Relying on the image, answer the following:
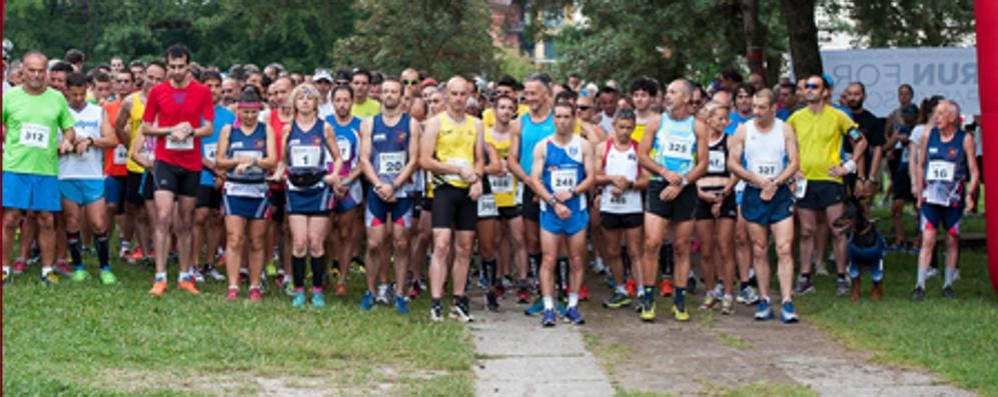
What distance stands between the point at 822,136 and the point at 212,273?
5484mm

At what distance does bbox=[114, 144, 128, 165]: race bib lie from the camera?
51.2 ft

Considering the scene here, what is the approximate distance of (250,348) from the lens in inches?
415

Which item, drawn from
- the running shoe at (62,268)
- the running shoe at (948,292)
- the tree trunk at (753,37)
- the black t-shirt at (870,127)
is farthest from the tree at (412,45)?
the running shoe at (948,292)

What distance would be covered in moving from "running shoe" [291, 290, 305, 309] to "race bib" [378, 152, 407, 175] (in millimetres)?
1130

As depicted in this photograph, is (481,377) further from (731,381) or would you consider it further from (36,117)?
(36,117)

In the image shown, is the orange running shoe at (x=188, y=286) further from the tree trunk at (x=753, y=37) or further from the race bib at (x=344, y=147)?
the tree trunk at (x=753, y=37)

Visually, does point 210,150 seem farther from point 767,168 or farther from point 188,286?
point 767,168

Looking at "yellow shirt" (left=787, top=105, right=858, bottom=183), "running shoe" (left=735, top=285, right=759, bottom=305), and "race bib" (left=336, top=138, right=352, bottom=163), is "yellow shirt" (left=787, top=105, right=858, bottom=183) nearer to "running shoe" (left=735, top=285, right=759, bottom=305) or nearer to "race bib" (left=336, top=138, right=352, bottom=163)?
"running shoe" (left=735, top=285, right=759, bottom=305)

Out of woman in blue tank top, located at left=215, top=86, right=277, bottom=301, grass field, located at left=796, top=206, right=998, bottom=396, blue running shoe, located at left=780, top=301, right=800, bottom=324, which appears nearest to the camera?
grass field, located at left=796, top=206, right=998, bottom=396

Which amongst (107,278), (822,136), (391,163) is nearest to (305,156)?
(391,163)

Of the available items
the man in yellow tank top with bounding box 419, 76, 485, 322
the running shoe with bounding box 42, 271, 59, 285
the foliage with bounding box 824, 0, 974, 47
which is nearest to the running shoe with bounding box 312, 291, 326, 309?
the man in yellow tank top with bounding box 419, 76, 485, 322

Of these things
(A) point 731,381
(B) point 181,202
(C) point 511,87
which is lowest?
(A) point 731,381

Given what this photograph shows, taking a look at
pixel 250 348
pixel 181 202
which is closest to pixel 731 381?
pixel 250 348

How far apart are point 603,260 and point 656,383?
665cm
